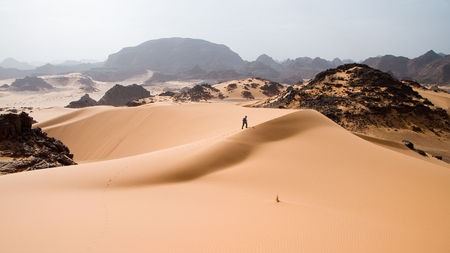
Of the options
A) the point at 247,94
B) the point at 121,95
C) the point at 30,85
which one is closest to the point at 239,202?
the point at 247,94

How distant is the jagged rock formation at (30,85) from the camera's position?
97.8 metres

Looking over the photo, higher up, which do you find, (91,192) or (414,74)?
(414,74)

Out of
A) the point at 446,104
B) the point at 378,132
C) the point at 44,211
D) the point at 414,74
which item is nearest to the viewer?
the point at 44,211

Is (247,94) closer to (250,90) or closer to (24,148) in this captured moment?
(250,90)

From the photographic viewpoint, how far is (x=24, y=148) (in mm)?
11781

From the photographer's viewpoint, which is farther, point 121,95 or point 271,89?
point 271,89

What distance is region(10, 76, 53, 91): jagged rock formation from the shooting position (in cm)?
9775

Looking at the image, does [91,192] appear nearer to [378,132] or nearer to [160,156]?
[160,156]

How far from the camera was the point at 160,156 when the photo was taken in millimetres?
10164

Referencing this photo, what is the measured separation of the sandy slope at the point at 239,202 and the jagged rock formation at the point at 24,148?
206 centimetres

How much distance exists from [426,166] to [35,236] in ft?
31.7

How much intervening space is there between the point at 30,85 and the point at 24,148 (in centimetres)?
9986

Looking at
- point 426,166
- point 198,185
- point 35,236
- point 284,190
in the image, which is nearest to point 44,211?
Answer: point 35,236

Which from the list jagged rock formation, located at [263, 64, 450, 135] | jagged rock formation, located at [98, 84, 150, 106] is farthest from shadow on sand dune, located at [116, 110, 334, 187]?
jagged rock formation, located at [98, 84, 150, 106]
